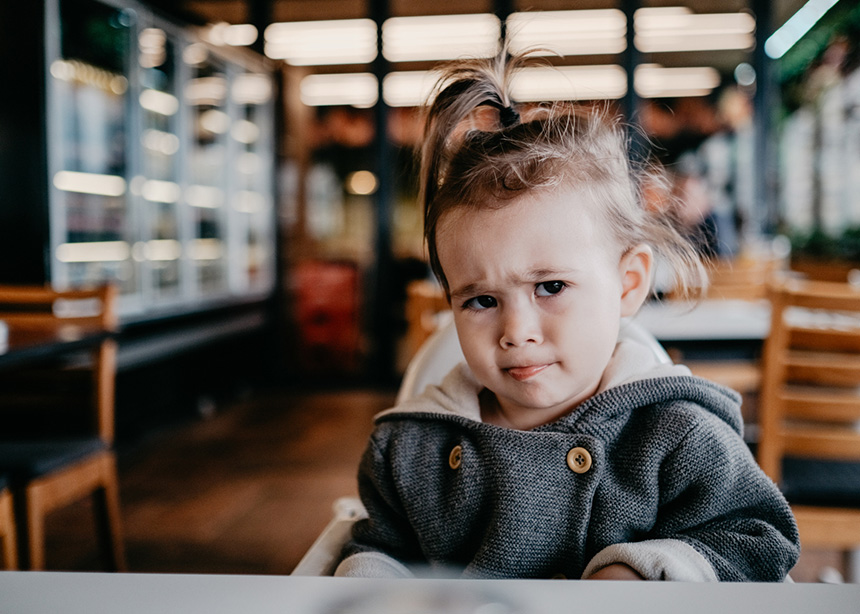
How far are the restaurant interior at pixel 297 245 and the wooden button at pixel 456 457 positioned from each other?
0.79 ft

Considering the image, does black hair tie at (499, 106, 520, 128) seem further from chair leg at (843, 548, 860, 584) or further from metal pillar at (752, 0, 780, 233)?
metal pillar at (752, 0, 780, 233)

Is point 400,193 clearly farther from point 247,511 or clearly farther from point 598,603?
point 598,603

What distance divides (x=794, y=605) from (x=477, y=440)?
47cm

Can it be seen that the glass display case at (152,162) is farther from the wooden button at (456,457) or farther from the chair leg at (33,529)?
the wooden button at (456,457)

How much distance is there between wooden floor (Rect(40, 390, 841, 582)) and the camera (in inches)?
97.6

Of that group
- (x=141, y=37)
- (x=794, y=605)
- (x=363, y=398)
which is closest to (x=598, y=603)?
(x=794, y=605)

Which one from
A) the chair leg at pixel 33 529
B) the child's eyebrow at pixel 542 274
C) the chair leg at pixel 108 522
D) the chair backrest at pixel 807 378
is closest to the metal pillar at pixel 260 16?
the chair leg at pixel 108 522

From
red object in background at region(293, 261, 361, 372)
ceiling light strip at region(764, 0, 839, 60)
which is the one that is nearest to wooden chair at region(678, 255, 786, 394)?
ceiling light strip at region(764, 0, 839, 60)

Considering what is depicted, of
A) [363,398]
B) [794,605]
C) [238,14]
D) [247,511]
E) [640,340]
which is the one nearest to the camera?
[794,605]

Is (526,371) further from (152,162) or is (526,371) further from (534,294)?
(152,162)

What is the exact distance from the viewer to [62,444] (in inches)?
79.2

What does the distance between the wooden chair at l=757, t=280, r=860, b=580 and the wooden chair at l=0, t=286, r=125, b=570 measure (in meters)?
1.82

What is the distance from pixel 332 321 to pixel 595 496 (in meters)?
5.19

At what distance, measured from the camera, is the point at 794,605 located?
0.39 meters
